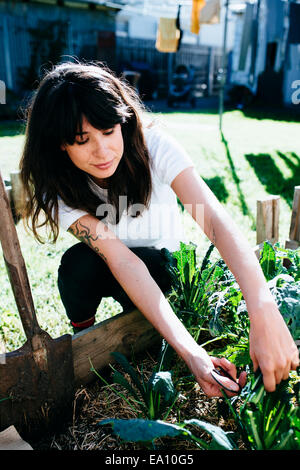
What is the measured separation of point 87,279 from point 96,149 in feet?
1.93

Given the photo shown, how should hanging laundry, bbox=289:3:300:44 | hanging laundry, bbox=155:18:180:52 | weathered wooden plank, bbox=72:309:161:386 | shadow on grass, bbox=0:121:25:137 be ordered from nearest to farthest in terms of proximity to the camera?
weathered wooden plank, bbox=72:309:161:386
hanging laundry, bbox=155:18:180:52
shadow on grass, bbox=0:121:25:137
hanging laundry, bbox=289:3:300:44

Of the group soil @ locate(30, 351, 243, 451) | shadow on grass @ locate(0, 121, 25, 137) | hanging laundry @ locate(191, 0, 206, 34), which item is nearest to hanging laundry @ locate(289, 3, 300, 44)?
hanging laundry @ locate(191, 0, 206, 34)

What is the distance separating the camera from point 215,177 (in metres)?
4.72

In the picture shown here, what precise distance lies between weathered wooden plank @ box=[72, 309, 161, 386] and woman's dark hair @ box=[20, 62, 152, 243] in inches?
17.3

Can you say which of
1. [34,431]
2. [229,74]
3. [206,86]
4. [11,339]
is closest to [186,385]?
[34,431]

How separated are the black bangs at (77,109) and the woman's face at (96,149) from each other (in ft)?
0.07

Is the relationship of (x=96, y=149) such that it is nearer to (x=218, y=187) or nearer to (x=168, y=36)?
(x=218, y=187)

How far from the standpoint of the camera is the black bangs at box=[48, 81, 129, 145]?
127 cm

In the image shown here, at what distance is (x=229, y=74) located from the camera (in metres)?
15.7

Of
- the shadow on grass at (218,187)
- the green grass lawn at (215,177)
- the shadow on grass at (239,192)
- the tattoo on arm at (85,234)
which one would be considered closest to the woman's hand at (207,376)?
the tattoo on arm at (85,234)

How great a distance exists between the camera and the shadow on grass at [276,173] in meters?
4.21

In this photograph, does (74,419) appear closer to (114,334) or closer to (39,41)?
(114,334)

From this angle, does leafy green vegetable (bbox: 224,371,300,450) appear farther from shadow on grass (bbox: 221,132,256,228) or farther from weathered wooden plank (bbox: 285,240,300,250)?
shadow on grass (bbox: 221,132,256,228)

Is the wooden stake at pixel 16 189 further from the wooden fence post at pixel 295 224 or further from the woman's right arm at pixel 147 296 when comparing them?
the wooden fence post at pixel 295 224
